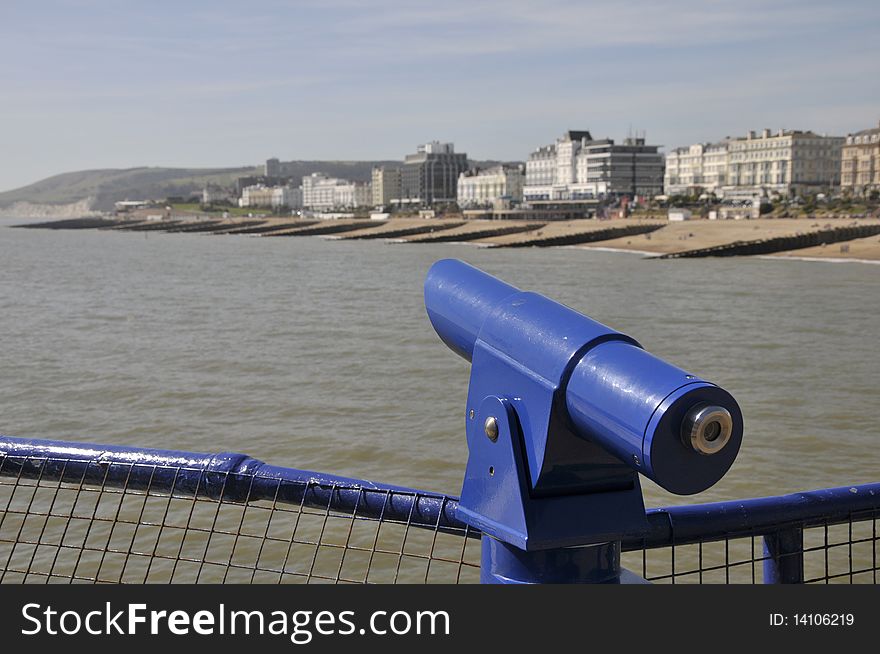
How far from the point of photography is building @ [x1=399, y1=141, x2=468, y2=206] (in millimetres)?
183375

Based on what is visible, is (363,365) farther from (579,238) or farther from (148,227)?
(148,227)

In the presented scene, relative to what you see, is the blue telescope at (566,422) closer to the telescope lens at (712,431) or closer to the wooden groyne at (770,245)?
the telescope lens at (712,431)

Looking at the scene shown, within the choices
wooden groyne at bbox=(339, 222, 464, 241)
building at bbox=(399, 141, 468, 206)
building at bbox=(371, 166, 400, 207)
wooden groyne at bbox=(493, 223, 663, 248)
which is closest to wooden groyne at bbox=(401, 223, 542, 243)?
wooden groyne at bbox=(339, 222, 464, 241)

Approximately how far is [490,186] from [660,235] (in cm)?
9418

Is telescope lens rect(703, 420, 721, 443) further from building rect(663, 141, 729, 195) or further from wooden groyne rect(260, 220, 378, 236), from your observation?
building rect(663, 141, 729, 195)

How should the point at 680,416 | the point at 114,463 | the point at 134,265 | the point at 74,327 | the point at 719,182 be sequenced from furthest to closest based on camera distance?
the point at 719,182 < the point at 134,265 < the point at 74,327 < the point at 114,463 < the point at 680,416

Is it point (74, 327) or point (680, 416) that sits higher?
point (680, 416)

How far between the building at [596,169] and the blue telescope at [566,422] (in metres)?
138

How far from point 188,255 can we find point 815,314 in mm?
53328

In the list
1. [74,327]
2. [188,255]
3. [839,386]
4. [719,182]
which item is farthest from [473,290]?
[719,182]

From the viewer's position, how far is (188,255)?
74.1m

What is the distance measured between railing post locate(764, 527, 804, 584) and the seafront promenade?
5160 centimetres

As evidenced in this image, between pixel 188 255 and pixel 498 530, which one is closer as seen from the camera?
pixel 498 530

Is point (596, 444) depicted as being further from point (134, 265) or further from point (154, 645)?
point (134, 265)
